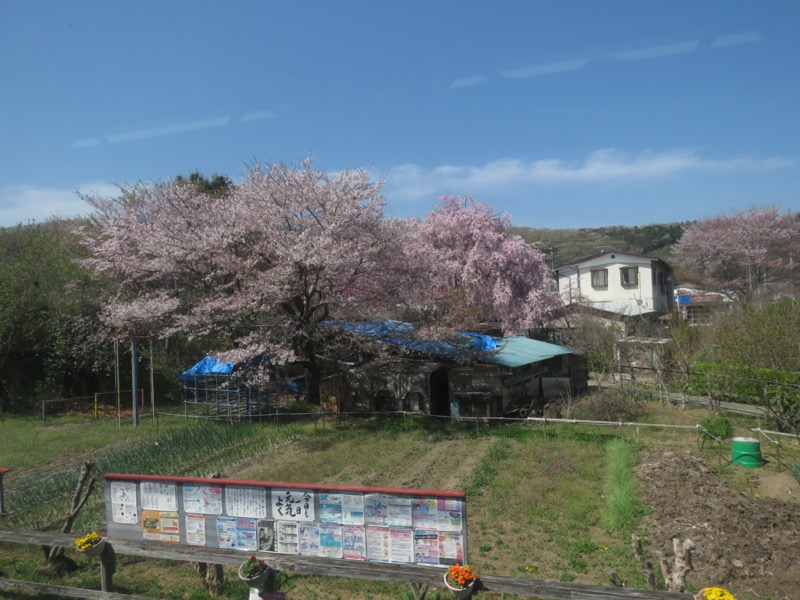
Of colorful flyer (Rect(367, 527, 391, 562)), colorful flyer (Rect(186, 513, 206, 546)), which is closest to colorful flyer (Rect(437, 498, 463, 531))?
colorful flyer (Rect(367, 527, 391, 562))

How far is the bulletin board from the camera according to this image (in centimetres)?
541

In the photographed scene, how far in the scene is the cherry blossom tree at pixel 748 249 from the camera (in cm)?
3741

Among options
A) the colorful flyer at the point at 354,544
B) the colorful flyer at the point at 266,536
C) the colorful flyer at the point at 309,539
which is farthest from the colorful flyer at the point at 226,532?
the colorful flyer at the point at 354,544

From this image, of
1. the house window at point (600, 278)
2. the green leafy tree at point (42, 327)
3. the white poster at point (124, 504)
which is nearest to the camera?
the white poster at point (124, 504)

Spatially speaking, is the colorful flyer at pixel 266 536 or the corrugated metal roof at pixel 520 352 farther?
the corrugated metal roof at pixel 520 352

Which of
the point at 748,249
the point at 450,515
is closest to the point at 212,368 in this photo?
the point at 450,515

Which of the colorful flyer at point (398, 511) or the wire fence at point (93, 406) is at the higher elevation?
the colorful flyer at point (398, 511)

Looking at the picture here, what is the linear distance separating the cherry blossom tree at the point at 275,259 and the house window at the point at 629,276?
24637 millimetres

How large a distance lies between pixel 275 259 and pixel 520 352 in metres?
8.10

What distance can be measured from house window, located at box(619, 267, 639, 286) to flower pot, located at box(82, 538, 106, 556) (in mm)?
36782

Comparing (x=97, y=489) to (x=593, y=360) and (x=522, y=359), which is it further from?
(x=593, y=360)

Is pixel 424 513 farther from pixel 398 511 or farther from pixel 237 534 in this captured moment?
pixel 237 534

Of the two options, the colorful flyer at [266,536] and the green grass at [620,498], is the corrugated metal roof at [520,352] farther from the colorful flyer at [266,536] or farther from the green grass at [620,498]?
the colorful flyer at [266,536]

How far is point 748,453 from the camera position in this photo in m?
11.4
